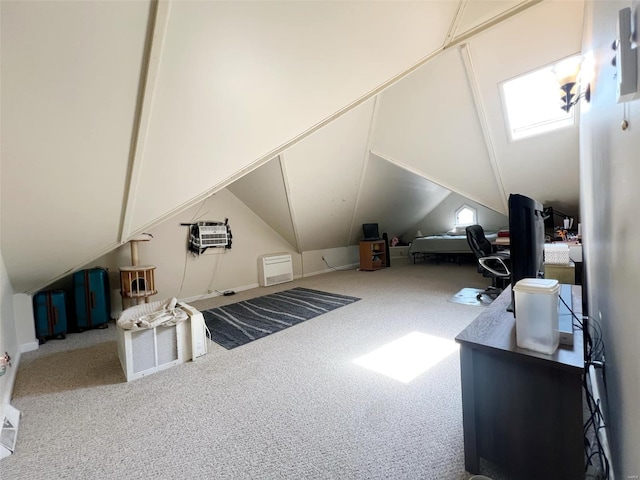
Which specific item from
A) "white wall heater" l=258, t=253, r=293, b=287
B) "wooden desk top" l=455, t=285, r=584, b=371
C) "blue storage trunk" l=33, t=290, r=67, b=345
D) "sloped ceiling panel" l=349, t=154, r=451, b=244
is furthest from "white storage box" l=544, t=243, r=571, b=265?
"blue storage trunk" l=33, t=290, r=67, b=345

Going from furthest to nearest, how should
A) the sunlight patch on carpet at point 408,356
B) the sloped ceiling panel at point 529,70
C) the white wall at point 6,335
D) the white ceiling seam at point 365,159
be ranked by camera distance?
the white ceiling seam at point 365,159, the sloped ceiling panel at point 529,70, the sunlight patch on carpet at point 408,356, the white wall at point 6,335

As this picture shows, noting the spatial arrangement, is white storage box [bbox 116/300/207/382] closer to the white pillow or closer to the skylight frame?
the skylight frame

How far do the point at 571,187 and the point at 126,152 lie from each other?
16.9 ft

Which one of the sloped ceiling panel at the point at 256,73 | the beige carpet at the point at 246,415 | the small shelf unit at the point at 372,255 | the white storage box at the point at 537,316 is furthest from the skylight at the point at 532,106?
the small shelf unit at the point at 372,255

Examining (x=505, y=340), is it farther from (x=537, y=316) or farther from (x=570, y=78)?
(x=570, y=78)

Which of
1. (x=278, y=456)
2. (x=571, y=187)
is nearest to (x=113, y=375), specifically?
(x=278, y=456)

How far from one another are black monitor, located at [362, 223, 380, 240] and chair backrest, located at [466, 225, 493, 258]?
255 centimetres

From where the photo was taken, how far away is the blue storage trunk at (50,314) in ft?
8.86

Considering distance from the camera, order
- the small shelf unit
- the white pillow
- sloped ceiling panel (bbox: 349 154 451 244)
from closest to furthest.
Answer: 1. sloped ceiling panel (bbox: 349 154 451 244)
2. the small shelf unit
3. the white pillow

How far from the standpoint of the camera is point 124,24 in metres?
1.10

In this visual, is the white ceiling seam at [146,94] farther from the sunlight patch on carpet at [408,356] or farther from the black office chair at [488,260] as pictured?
the black office chair at [488,260]

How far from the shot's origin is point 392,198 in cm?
598

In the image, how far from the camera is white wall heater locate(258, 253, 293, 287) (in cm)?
503

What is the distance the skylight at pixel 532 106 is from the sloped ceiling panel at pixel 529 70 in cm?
8
